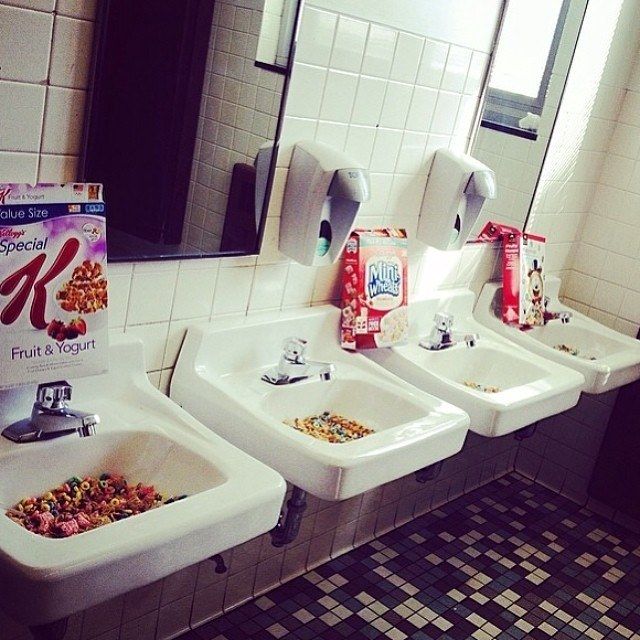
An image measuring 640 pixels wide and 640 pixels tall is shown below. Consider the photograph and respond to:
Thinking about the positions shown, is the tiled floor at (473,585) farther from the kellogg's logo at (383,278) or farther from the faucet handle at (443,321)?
the kellogg's logo at (383,278)

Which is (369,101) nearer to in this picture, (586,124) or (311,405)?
(311,405)

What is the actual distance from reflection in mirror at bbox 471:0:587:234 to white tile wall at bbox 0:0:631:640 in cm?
12

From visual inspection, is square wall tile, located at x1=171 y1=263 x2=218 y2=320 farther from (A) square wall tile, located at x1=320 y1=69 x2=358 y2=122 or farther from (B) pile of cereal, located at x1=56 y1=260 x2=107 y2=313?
(A) square wall tile, located at x1=320 y1=69 x2=358 y2=122

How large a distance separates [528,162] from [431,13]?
2.77 feet

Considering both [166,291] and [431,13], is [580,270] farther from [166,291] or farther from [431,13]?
[166,291]

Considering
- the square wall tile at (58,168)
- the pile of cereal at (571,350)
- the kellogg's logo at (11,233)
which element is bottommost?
the pile of cereal at (571,350)

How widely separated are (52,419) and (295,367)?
693 mm

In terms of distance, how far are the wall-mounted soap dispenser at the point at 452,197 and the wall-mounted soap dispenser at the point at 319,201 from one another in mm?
451

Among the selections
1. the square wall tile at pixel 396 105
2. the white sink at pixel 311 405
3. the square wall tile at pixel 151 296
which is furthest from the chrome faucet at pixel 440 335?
the square wall tile at pixel 151 296

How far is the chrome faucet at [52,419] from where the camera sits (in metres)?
1.67

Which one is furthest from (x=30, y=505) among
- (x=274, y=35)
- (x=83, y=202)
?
(x=274, y=35)

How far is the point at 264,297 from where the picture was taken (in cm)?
227

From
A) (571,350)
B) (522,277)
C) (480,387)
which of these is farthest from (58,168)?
(571,350)

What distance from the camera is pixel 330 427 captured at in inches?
85.9
